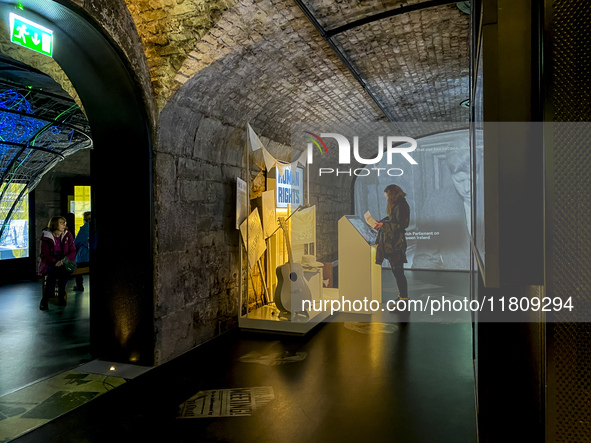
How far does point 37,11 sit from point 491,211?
11.1 ft

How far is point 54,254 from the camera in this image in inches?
249

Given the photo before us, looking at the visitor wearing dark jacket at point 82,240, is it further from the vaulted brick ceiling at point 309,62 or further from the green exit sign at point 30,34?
the green exit sign at point 30,34

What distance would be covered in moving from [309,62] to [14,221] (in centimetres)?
735

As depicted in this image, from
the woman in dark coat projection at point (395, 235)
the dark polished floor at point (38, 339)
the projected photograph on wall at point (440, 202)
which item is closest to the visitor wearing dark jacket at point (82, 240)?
the dark polished floor at point (38, 339)

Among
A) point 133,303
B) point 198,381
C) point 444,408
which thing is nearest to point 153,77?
point 133,303

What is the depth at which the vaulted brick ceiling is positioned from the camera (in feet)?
13.6

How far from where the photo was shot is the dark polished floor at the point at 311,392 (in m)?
2.74

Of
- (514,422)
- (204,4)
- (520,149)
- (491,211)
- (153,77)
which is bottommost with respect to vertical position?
(514,422)

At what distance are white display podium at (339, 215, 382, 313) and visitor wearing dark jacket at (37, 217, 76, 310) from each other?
3.89 metres

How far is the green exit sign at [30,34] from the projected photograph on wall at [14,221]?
634cm

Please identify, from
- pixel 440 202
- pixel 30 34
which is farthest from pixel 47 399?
pixel 440 202

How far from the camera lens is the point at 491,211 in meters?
1.55

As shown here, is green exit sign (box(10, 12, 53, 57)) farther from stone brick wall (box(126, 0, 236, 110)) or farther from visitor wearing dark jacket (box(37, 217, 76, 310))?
visitor wearing dark jacket (box(37, 217, 76, 310))

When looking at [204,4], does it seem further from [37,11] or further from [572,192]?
[572,192]
